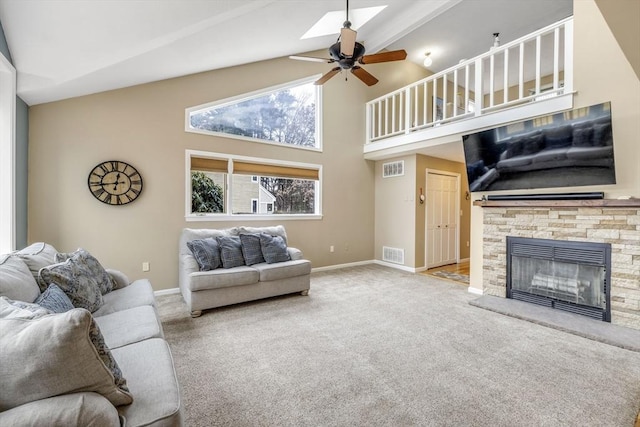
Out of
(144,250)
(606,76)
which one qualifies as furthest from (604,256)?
(144,250)

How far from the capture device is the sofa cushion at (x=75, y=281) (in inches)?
77.7

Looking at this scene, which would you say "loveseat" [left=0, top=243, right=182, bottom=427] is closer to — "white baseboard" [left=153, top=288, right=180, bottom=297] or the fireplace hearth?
"white baseboard" [left=153, top=288, right=180, bottom=297]

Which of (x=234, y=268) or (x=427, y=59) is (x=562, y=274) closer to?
(x=234, y=268)

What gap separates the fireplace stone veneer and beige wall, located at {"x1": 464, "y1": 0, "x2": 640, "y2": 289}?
0.84 ft

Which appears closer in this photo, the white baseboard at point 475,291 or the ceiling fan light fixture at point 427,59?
the white baseboard at point 475,291

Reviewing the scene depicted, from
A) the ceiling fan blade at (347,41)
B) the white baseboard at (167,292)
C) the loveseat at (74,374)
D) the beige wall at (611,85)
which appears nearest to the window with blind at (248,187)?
the white baseboard at (167,292)

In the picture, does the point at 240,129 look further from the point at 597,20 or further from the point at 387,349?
the point at 597,20

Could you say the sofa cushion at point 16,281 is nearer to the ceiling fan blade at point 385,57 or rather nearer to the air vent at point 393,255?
the ceiling fan blade at point 385,57

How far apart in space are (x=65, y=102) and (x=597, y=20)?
6087mm

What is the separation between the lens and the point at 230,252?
3.65 meters

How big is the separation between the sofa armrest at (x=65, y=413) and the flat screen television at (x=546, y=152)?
437 centimetres

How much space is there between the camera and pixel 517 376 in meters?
2.09

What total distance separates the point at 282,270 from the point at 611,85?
4.18 metres

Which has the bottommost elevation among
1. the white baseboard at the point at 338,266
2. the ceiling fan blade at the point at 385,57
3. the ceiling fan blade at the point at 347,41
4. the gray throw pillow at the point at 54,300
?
the white baseboard at the point at 338,266
